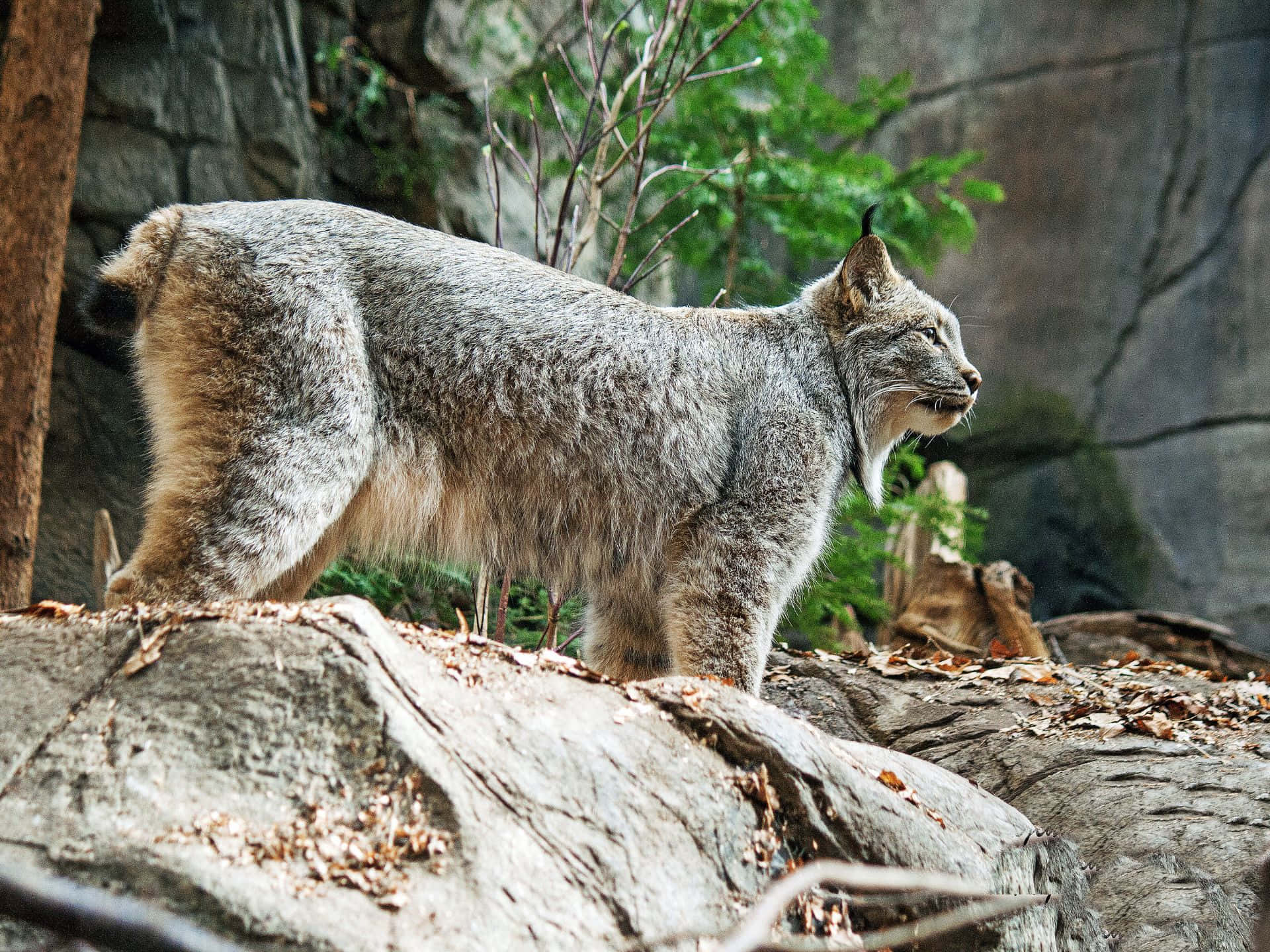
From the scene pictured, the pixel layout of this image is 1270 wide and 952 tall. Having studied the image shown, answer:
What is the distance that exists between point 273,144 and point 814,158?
4.61m

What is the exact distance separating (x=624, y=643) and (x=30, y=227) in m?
4.33

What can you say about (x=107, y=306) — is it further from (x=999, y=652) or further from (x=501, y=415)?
(x=999, y=652)

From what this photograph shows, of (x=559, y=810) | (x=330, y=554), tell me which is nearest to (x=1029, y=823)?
(x=559, y=810)

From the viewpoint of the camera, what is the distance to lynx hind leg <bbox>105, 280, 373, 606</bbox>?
13.8 feet

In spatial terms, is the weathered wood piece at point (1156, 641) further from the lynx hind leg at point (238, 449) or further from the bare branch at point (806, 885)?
the bare branch at point (806, 885)

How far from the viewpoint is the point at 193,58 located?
855 cm

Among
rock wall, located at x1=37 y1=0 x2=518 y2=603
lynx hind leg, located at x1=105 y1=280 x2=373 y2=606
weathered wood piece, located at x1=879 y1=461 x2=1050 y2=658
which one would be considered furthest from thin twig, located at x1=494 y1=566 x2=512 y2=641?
weathered wood piece, located at x1=879 y1=461 x2=1050 y2=658

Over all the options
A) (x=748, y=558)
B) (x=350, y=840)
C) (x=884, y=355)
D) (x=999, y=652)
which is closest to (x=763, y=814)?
(x=350, y=840)

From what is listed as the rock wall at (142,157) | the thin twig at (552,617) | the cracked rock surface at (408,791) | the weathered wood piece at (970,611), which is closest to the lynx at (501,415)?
the thin twig at (552,617)

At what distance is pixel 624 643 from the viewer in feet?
18.5

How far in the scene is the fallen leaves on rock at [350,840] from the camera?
2877 millimetres

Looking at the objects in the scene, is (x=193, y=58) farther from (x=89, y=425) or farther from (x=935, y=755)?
(x=935, y=755)

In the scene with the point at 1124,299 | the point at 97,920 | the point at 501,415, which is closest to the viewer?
the point at 97,920

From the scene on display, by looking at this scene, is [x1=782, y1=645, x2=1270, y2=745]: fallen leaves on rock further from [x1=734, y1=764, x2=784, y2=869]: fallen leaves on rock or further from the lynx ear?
[x1=734, y1=764, x2=784, y2=869]: fallen leaves on rock
